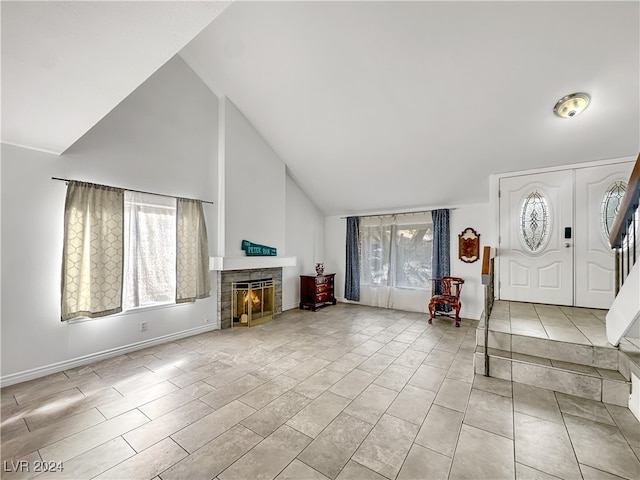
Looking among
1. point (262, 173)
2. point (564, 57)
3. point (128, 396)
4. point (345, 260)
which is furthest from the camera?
point (345, 260)

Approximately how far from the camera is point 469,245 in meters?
5.06

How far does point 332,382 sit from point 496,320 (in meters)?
2.09

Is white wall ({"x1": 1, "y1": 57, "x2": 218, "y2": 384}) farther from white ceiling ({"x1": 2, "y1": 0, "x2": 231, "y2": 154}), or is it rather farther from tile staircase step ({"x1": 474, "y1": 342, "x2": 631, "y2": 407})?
tile staircase step ({"x1": 474, "y1": 342, "x2": 631, "y2": 407})

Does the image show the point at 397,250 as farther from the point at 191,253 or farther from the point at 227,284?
the point at 191,253

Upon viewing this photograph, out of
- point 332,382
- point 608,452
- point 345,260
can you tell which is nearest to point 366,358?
point 332,382

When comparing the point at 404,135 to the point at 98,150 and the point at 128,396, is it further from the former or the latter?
the point at 128,396

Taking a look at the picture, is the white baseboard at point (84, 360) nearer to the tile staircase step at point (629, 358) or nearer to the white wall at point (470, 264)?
the white wall at point (470, 264)

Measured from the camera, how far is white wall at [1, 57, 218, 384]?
260 cm

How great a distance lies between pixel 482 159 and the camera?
3.96 m

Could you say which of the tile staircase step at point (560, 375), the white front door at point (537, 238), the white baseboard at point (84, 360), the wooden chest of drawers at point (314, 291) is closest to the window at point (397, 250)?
the wooden chest of drawers at point (314, 291)

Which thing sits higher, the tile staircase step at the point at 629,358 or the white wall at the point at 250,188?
the white wall at the point at 250,188

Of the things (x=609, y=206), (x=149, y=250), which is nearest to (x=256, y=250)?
(x=149, y=250)

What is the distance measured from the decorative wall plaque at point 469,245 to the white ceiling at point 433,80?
749 millimetres

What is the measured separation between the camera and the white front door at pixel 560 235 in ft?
11.3
